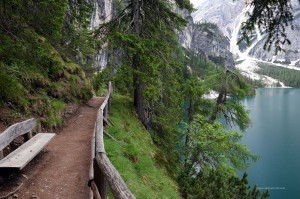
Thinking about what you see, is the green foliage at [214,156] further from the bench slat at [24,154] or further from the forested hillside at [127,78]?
the bench slat at [24,154]

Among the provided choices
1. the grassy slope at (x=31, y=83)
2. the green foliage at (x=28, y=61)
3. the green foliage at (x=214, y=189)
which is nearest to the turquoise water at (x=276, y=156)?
the green foliage at (x=214, y=189)

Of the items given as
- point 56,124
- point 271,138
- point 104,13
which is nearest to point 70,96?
point 56,124

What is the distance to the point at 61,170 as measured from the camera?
8484 millimetres

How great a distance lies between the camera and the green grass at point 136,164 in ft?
32.9

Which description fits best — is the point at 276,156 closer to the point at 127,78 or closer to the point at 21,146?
the point at 127,78

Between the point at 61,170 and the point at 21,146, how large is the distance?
1.36 metres

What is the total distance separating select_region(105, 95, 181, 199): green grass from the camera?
10020mm

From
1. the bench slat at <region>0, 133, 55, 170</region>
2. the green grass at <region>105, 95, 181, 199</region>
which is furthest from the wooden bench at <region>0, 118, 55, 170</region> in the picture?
the green grass at <region>105, 95, 181, 199</region>

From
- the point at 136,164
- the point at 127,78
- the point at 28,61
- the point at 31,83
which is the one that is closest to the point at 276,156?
the point at 127,78

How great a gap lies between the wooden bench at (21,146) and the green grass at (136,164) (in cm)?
251

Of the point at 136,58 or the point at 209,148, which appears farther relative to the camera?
the point at 209,148

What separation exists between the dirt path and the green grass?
1166 millimetres

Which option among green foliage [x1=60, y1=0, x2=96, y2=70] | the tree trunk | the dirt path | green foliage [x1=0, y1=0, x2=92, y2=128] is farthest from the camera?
the tree trunk

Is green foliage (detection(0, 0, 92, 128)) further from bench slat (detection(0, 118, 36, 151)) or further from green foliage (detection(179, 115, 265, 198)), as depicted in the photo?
green foliage (detection(179, 115, 265, 198))
